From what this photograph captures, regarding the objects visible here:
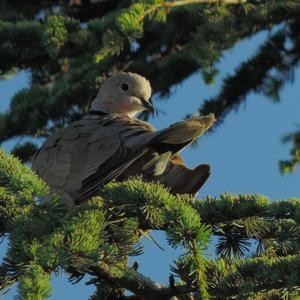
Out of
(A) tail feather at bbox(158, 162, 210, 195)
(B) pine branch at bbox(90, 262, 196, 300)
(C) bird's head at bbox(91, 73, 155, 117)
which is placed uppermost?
(C) bird's head at bbox(91, 73, 155, 117)

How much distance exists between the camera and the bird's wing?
338cm

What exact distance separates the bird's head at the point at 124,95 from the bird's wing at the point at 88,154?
63 cm

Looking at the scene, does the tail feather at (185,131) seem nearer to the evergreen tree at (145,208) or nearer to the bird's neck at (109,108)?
the evergreen tree at (145,208)

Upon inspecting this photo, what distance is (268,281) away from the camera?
8.12 feet

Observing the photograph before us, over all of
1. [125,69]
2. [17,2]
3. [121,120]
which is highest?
[17,2]

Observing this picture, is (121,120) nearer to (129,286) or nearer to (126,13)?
(126,13)

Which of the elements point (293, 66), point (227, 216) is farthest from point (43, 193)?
point (293, 66)

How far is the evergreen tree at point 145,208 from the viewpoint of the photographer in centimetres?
243

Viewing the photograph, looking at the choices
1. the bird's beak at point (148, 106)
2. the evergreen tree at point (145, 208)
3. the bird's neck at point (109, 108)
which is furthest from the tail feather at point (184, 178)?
the bird's neck at point (109, 108)

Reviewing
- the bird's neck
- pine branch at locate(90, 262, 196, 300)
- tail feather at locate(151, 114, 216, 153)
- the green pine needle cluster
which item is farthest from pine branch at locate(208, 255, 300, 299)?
the bird's neck

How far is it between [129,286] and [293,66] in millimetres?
2551

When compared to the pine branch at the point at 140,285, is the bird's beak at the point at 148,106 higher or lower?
higher

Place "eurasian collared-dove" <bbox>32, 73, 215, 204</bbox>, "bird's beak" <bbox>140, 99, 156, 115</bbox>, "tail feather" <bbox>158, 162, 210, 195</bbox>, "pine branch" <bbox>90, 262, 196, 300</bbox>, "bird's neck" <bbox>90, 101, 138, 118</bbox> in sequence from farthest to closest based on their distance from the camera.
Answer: "bird's neck" <bbox>90, 101, 138, 118</bbox> → "bird's beak" <bbox>140, 99, 156, 115</bbox> → "tail feather" <bbox>158, 162, 210, 195</bbox> → "eurasian collared-dove" <bbox>32, 73, 215, 204</bbox> → "pine branch" <bbox>90, 262, 196, 300</bbox>

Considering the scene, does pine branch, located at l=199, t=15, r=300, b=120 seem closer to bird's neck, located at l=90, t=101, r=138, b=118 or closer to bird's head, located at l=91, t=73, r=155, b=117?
bird's head, located at l=91, t=73, r=155, b=117
